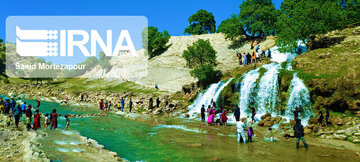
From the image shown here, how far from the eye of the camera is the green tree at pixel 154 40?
322ft

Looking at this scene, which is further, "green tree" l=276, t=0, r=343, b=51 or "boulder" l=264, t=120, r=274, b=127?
"green tree" l=276, t=0, r=343, b=51

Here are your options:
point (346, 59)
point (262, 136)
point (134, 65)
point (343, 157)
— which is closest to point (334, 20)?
point (346, 59)

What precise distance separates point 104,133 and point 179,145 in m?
8.82

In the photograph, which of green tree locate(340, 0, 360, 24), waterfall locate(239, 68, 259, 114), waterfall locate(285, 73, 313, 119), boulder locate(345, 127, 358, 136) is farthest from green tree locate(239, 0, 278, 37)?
boulder locate(345, 127, 358, 136)

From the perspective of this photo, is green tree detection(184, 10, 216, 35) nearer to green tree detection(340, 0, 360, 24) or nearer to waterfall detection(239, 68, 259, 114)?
green tree detection(340, 0, 360, 24)

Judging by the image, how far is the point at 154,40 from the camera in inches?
3893

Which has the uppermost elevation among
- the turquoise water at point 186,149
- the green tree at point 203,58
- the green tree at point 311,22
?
the green tree at point 311,22

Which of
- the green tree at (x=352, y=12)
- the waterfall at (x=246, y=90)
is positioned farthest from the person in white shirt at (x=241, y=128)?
the green tree at (x=352, y=12)

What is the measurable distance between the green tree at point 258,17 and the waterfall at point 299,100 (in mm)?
47084

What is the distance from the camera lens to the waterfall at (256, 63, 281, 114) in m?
27.0

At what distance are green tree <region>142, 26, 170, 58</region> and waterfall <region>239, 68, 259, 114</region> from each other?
228 feet

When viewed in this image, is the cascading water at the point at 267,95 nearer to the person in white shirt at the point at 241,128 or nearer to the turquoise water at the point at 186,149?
the turquoise water at the point at 186,149

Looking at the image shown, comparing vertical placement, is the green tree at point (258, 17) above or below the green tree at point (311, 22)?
above

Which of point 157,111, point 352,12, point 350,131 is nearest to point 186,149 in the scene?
point 350,131
